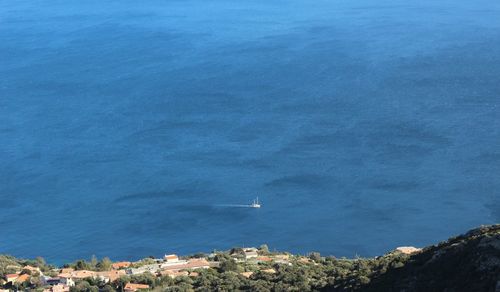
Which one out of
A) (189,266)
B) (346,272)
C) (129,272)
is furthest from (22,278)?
(346,272)

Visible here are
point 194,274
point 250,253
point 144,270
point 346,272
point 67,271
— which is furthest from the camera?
point 250,253

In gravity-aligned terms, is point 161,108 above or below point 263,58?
below

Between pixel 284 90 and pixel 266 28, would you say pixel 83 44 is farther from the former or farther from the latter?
pixel 284 90

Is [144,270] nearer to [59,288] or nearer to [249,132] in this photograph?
[59,288]

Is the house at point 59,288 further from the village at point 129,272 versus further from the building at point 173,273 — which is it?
the building at point 173,273

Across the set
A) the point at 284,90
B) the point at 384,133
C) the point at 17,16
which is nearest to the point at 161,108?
the point at 284,90

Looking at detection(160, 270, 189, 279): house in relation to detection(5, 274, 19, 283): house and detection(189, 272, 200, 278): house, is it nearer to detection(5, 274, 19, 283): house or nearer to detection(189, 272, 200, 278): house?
detection(189, 272, 200, 278): house

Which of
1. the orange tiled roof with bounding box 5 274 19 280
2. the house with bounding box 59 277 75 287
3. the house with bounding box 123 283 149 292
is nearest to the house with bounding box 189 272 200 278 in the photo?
the house with bounding box 123 283 149 292
